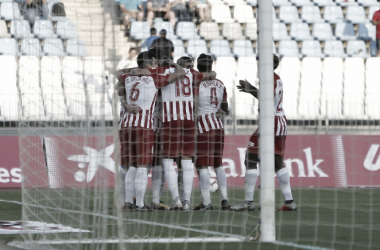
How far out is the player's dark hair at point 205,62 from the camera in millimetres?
8391

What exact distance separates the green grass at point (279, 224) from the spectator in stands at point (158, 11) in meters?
1.73

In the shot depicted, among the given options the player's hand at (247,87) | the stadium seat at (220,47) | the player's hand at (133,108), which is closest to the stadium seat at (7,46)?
the player's hand at (133,108)

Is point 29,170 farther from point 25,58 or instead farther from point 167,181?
→ point 167,181

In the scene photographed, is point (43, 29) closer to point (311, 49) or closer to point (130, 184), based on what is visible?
point (130, 184)

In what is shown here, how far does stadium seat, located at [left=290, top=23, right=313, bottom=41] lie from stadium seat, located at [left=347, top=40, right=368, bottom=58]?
1017 mm

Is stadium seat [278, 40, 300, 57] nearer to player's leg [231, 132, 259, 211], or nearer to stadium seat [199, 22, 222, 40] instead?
player's leg [231, 132, 259, 211]

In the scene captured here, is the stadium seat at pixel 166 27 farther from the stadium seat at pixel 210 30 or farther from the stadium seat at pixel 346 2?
the stadium seat at pixel 346 2

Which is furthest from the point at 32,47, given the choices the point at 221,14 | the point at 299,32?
the point at 299,32

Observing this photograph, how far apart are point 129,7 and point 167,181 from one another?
129 inches

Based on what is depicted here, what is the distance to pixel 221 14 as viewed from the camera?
7.16 meters

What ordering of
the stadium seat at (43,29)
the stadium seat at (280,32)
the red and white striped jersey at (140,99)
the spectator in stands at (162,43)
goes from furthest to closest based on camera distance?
the stadium seat at (280,32), the red and white striped jersey at (140,99), the spectator in stands at (162,43), the stadium seat at (43,29)

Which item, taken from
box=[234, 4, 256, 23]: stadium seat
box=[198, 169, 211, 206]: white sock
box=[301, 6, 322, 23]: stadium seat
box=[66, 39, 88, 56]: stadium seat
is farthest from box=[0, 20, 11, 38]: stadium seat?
box=[66, 39, 88, 56]: stadium seat

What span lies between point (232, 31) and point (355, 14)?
1030cm

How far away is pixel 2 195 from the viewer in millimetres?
12602
